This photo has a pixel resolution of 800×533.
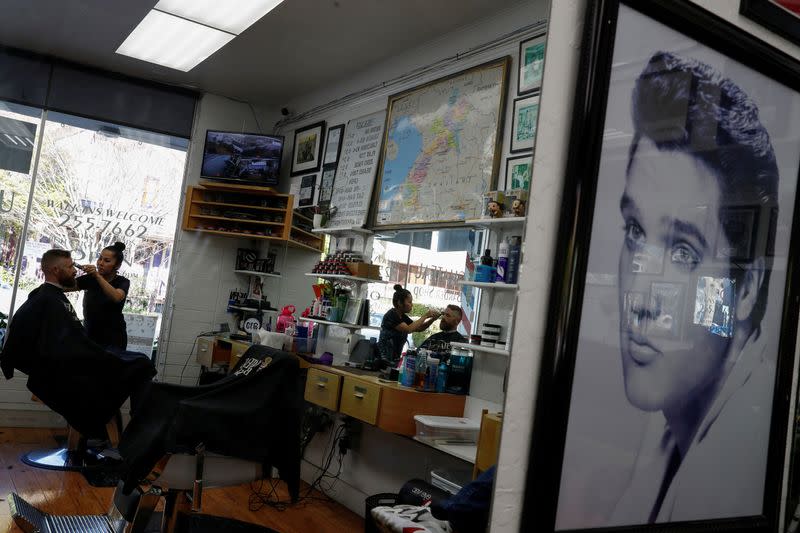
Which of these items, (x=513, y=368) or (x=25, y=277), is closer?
(x=513, y=368)

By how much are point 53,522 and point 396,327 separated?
2024 mm

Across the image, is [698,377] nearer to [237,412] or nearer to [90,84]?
[237,412]

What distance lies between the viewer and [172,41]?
4.77 metres

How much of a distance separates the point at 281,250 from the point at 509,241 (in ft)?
9.81

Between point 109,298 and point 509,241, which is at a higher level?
point 509,241

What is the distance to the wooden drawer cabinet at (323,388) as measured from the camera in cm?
372

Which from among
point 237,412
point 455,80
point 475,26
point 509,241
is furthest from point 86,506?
point 475,26

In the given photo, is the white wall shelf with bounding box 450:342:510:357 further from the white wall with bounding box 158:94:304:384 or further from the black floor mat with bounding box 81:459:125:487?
the white wall with bounding box 158:94:304:384

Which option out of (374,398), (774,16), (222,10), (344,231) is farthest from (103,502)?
(774,16)

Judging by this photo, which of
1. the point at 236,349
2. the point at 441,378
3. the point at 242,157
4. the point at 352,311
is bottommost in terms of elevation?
the point at 236,349

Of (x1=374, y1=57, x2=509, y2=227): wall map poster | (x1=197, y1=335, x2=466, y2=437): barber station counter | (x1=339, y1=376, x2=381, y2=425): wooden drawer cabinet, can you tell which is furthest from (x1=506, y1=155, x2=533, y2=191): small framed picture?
(x1=339, y1=376, x2=381, y2=425): wooden drawer cabinet

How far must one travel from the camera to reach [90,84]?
5723 millimetres

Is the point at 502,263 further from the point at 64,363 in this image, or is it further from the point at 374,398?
the point at 64,363

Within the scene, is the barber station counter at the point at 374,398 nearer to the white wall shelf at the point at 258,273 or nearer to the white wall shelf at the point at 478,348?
the white wall shelf at the point at 478,348
